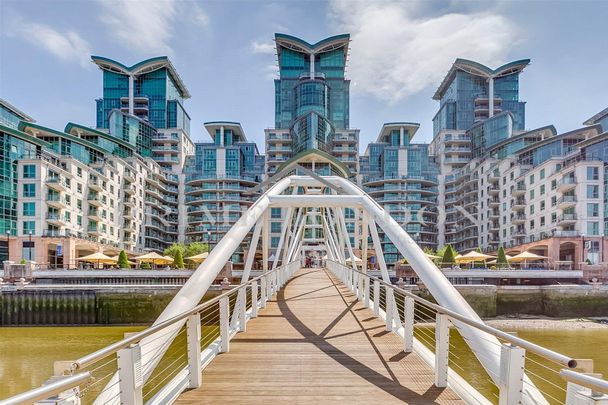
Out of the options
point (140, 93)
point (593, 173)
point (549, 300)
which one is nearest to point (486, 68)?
point (593, 173)

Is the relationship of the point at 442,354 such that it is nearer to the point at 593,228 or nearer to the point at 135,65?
the point at 593,228

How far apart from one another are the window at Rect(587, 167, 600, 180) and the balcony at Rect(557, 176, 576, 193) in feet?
4.97

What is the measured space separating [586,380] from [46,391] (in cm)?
364

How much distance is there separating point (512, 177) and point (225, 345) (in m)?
64.6

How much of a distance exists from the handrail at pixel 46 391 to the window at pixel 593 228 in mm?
56184

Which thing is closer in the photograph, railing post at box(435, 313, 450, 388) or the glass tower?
railing post at box(435, 313, 450, 388)

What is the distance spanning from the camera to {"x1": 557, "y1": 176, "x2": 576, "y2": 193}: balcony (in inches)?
1889

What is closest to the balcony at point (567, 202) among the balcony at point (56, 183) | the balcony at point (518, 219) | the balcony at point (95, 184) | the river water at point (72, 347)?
the balcony at point (518, 219)

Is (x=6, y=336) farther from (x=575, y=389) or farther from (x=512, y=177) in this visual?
(x=512, y=177)

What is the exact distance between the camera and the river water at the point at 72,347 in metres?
14.6

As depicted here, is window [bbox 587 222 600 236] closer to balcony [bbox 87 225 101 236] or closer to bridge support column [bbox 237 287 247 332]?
bridge support column [bbox 237 287 247 332]

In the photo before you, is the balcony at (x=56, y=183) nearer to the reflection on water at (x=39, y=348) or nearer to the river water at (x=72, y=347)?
the reflection on water at (x=39, y=348)

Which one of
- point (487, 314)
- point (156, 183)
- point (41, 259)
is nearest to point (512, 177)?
point (487, 314)

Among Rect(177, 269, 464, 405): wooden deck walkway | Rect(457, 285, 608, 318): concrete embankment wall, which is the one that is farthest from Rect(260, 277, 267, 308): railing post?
Rect(457, 285, 608, 318): concrete embankment wall
